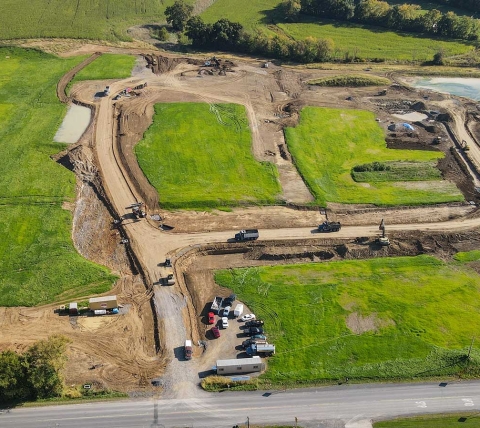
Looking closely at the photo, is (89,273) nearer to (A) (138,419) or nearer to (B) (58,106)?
(A) (138,419)

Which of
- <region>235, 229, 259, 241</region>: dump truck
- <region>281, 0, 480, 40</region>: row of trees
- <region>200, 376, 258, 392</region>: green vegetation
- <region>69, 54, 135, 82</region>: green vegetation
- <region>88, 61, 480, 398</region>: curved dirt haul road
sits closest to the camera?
<region>200, 376, 258, 392</region>: green vegetation

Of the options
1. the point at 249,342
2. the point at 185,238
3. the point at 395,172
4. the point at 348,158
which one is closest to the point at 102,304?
the point at 185,238

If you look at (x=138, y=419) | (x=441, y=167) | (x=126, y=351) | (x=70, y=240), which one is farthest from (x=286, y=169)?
(x=138, y=419)

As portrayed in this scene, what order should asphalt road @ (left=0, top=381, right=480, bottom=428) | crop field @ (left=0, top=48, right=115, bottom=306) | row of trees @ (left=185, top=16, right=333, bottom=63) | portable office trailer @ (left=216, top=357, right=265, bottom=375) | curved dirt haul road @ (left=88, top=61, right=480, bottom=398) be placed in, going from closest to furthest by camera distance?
asphalt road @ (left=0, top=381, right=480, bottom=428) < portable office trailer @ (left=216, top=357, right=265, bottom=375) < curved dirt haul road @ (left=88, top=61, right=480, bottom=398) < crop field @ (left=0, top=48, right=115, bottom=306) < row of trees @ (left=185, top=16, right=333, bottom=63)

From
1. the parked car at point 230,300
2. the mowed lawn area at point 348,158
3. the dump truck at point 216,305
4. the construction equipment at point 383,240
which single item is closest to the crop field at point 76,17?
the mowed lawn area at point 348,158

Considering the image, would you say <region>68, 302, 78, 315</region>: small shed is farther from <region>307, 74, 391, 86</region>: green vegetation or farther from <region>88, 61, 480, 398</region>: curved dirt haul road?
<region>307, 74, 391, 86</region>: green vegetation

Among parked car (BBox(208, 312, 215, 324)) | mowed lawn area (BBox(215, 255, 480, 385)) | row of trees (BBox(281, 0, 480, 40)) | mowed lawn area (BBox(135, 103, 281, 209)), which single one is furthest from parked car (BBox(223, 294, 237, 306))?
row of trees (BBox(281, 0, 480, 40))

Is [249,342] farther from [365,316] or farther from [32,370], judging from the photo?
[32,370]

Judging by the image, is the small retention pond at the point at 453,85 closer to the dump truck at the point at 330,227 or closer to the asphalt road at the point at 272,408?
the dump truck at the point at 330,227

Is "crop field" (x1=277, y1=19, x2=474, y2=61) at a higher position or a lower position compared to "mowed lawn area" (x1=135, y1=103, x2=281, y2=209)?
higher
